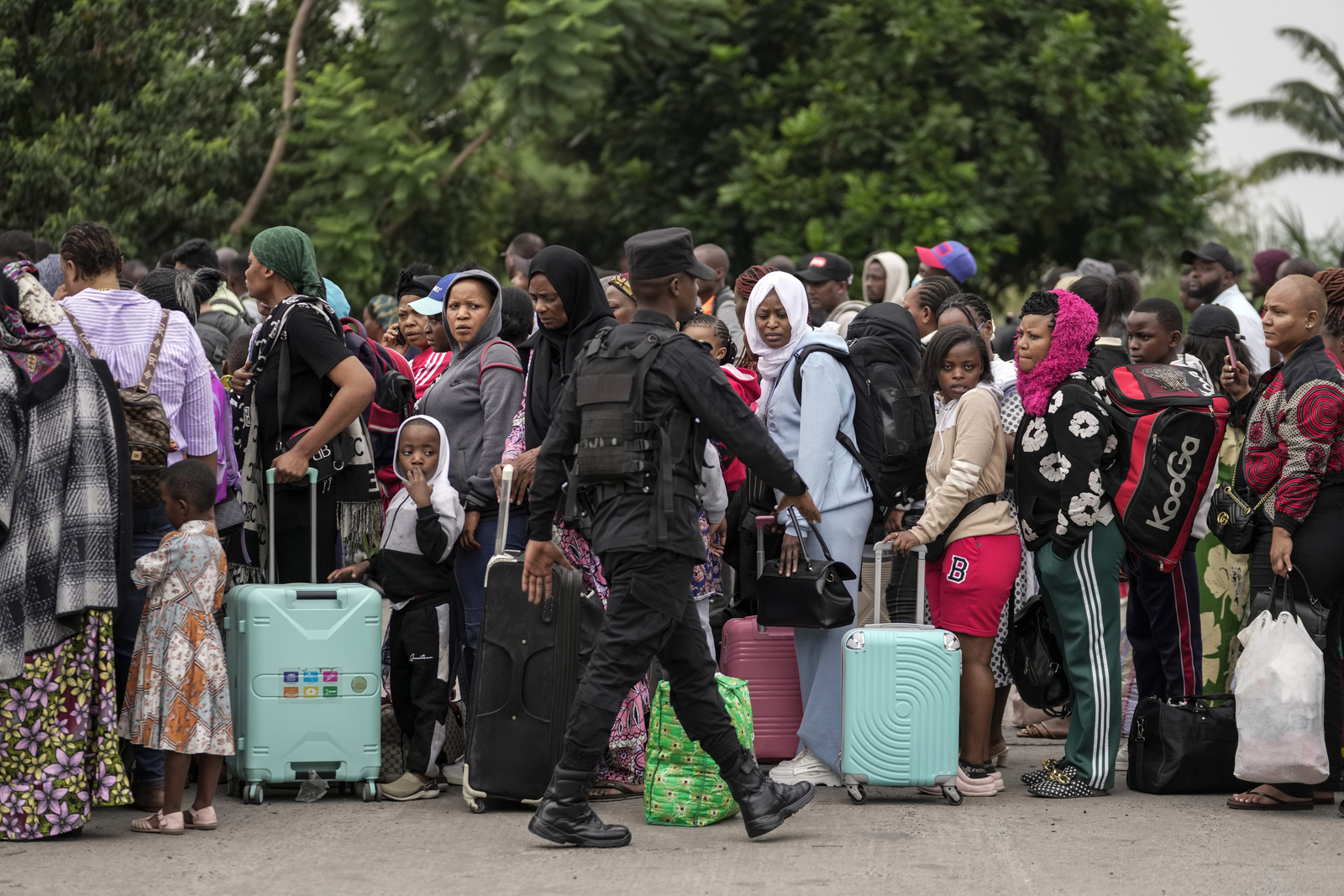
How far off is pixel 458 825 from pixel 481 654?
0.67 m

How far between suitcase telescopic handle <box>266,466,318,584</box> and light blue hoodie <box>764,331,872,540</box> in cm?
198

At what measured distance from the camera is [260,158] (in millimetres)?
18234

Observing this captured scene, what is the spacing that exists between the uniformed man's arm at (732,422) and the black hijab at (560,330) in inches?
28.0

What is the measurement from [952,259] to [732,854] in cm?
504

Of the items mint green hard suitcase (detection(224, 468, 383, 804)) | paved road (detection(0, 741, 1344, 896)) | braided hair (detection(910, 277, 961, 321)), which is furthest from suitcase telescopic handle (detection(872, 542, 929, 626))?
mint green hard suitcase (detection(224, 468, 383, 804))

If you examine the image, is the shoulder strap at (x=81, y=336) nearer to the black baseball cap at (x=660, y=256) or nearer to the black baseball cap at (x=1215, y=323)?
the black baseball cap at (x=660, y=256)

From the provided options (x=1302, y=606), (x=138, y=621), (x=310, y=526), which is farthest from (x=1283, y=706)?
(x=138, y=621)

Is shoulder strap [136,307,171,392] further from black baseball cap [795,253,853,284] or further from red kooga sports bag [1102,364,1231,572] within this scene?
black baseball cap [795,253,853,284]

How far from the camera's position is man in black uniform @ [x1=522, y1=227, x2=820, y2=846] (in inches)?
224

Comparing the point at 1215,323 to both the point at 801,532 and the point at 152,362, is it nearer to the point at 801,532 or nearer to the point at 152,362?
the point at 801,532

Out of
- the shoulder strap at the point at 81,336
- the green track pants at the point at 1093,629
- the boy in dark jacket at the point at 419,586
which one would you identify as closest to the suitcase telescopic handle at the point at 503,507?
the boy in dark jacket at the point at 419,586

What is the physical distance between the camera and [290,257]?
671cm

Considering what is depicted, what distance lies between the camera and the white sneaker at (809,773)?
269 inches

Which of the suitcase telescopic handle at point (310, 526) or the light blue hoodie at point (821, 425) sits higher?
the light blue hoodie at point (821, 425)
